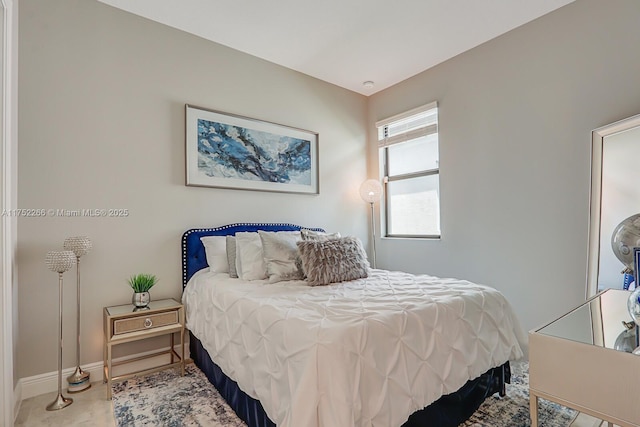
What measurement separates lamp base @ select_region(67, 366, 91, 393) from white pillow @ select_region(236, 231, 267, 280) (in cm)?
127

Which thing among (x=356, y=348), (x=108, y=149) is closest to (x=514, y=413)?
(x=356, y=348)

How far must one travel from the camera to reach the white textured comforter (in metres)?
1.20

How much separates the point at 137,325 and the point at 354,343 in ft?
5.68

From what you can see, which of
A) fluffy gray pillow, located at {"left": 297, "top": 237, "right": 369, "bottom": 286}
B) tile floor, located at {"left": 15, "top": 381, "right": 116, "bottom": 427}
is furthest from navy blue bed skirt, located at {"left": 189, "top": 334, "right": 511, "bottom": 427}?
fluffy gray pillow, located at {"left": 297, "top": 237, "right": 369, "bottom": 286}

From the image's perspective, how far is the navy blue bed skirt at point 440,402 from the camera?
1540mm

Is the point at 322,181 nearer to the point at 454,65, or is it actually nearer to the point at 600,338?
the point at 454,65

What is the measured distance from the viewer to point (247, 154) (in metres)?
3.18

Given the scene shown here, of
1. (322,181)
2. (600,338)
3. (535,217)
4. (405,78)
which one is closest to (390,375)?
(600,338)

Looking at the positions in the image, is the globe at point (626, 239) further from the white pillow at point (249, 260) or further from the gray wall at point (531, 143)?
the white pillow at point (249, 260)

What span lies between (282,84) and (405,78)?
1.47 meters

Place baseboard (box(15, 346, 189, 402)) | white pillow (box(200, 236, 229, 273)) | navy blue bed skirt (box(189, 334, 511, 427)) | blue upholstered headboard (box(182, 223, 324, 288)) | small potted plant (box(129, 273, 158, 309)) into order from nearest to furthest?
navy blue bed skirt (box(189, 334, 511, 427)) → baseboard (box(15, 346, 189, 402)) → small potted plant (box(129, 273, 158, 309)) → white pillow (box(200, 236, 229, 273)) → blue upholstered headboard (box(182, 223, 324, 288))

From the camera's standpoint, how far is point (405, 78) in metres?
3.74

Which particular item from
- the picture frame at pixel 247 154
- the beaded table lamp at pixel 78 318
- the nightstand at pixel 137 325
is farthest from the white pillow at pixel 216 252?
the beaded table lamp at pixel 78 318

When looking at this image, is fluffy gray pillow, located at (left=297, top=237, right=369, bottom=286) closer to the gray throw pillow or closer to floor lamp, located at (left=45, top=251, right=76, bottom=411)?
the gray throw pillow
